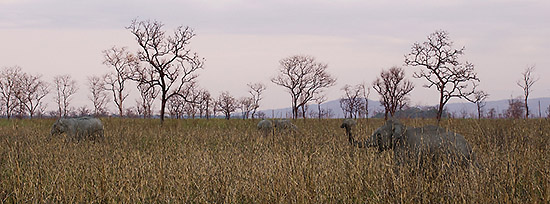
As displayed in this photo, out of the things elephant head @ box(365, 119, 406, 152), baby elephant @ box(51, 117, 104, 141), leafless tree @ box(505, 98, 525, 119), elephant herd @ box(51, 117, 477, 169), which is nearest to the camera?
elephant herd @ box(51, 117, 477, 169)

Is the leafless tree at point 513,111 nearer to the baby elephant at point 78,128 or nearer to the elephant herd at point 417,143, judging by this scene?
the elephant herd at point 417,143

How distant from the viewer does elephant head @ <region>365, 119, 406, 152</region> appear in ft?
20.1

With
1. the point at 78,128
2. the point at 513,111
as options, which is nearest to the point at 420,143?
the point at 78,128

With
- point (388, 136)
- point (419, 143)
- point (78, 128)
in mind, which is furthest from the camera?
point (78, 128)

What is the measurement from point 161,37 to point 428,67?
1594 centimetres

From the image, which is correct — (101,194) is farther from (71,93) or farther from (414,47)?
(71,93)

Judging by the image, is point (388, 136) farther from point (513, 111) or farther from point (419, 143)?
point (513, 111)

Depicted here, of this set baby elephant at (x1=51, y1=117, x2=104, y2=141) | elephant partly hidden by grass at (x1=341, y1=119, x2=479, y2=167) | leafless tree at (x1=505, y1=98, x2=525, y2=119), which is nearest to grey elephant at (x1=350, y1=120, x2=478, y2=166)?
elephant partly hidden by grass at (x1=341, y1=119, x2=479, y2=167)

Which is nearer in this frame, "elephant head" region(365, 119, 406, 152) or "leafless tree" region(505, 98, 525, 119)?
"elephant head" region(365, 119, 406, 152)

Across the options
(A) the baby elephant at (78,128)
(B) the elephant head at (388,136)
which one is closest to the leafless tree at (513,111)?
(B) the elephant head at (388,136)

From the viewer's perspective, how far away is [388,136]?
20.7ft

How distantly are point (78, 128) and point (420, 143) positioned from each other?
31.0 feet

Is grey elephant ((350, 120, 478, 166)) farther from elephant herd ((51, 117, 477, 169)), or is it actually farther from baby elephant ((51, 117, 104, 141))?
baby elephant ((51, 117, 104, 141))

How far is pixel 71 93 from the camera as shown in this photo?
213ft
